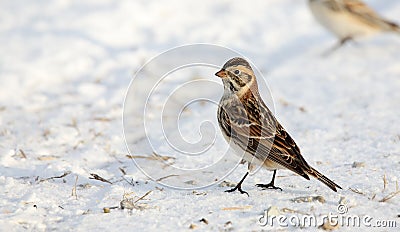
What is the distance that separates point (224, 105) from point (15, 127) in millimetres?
2693

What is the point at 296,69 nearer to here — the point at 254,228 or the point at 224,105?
the point at 224,105

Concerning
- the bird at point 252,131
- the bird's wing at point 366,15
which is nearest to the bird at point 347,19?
the bird's wing at point 366,15

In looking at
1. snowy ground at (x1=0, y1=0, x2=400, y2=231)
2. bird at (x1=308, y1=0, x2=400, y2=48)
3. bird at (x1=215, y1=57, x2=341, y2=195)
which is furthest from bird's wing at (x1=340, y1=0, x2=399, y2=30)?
bird at (x1=215, y1=57, x2=341, y2=195)

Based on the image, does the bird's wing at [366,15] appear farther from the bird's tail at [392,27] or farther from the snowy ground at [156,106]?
the snowy ground at [156,106]

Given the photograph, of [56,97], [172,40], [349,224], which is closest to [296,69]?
[172,40]

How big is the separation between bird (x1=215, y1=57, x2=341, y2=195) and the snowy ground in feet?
0.79

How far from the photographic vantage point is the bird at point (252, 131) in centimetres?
480

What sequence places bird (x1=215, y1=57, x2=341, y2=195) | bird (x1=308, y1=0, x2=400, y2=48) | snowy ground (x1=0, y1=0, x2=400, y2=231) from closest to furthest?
snowy ground (x1=0, y1=0, x2=400, y2=231) < bird (x1=215, y1=57, x2=341, y2=195) < bird (x1=308, y1=0, x2=400, y2=48)

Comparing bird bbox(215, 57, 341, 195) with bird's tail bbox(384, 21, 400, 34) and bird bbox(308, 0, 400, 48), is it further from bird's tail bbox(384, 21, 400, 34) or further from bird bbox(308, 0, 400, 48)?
bird's tail bbox(384, 21, 400, 34)

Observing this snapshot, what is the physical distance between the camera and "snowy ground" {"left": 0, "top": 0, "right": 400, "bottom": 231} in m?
4.68

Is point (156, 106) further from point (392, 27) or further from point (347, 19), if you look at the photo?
point (392, 27)

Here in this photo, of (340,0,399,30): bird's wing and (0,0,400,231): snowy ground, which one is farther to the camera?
(340,0,399,30): bird's wing

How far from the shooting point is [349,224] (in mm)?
4414

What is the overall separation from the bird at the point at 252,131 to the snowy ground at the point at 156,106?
240 millimetres
